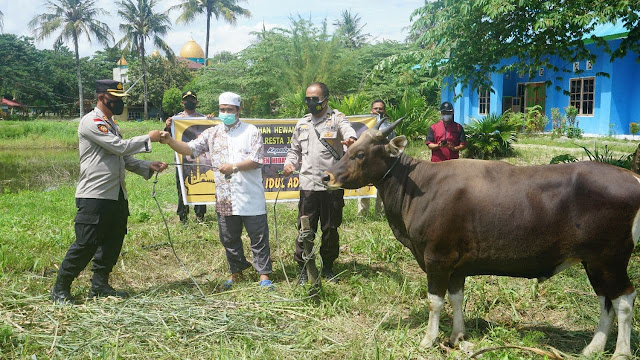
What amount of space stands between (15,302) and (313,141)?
3138 millimetres

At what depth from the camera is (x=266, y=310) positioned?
4.55 m

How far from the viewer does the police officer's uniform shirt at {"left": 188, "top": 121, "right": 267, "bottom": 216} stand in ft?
17.6

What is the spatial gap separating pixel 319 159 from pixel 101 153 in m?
2.14

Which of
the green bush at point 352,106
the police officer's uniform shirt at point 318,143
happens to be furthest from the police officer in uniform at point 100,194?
the green bush at point 352,106

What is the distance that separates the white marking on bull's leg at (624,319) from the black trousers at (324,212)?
2703mm

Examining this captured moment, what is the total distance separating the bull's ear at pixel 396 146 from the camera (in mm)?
4223

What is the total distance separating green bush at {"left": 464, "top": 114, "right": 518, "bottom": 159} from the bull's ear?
10.3 meters

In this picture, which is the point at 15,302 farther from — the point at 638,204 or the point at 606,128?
the point at 606,128

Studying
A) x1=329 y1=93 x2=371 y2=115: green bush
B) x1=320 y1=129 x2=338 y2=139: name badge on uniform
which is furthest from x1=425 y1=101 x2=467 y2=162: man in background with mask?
x1=329 y1=93 x2=371 y2=115: green bush

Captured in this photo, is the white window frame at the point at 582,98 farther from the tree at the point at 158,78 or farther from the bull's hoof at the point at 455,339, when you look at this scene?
the tree at the point at 158,78

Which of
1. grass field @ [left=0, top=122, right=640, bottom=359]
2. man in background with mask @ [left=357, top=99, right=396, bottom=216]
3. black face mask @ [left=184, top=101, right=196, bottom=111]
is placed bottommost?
grass field @ [left=0, top=122, right=640, bottom=359]

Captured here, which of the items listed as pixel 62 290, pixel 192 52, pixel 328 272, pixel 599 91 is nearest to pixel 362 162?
pixel 328 272

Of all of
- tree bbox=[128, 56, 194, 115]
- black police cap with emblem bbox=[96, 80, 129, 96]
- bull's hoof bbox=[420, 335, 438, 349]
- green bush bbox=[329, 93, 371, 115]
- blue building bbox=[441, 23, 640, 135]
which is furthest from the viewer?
tree bbox=[128, 56, 194, 115]

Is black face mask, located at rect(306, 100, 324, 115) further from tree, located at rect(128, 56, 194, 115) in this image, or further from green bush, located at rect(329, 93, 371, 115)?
tree, located at rect(128, 56, 194, 115)
